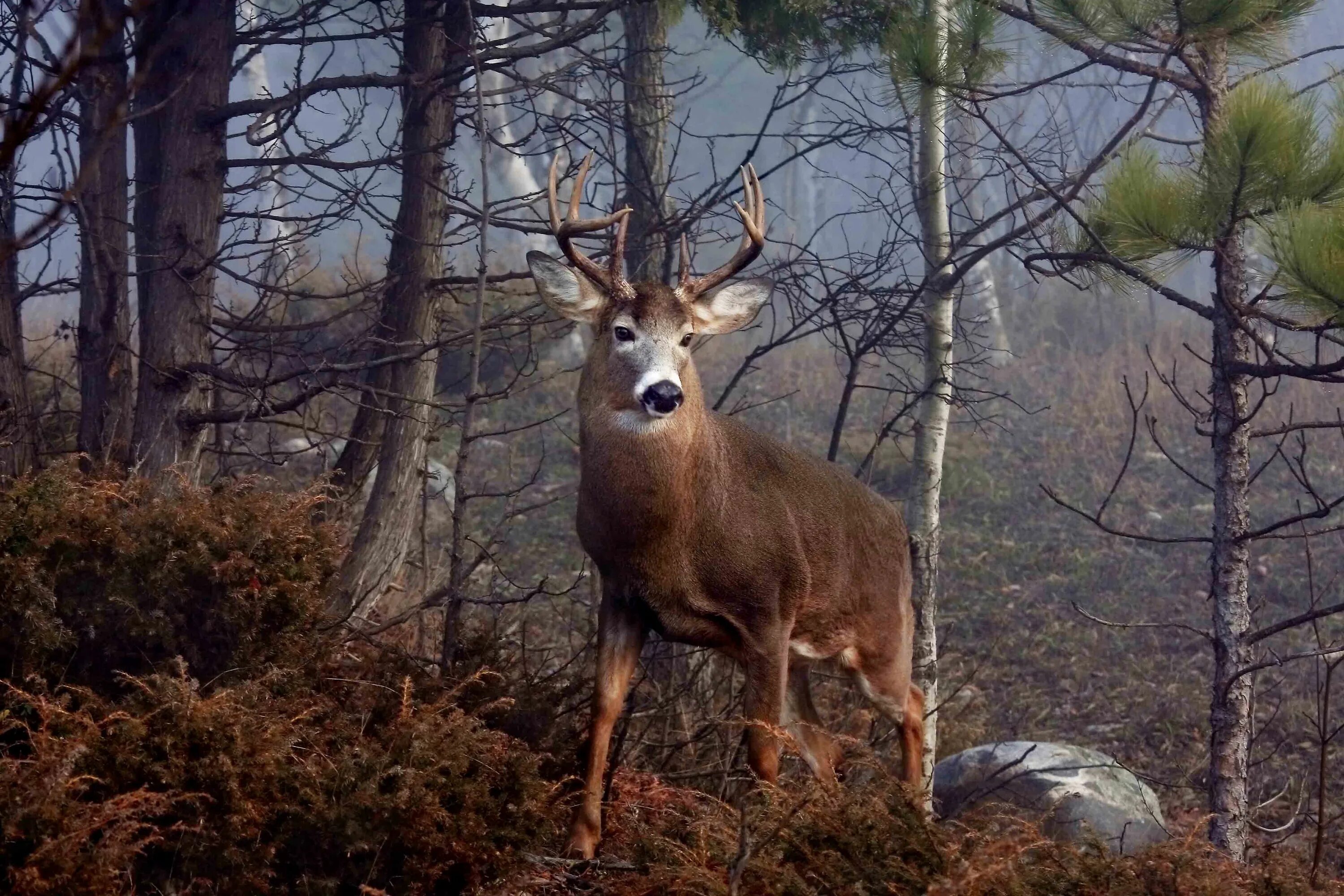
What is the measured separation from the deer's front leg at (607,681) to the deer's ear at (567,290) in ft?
3.66

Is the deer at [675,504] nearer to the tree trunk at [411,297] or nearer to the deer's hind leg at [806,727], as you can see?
the deer's hind leg at [806,727]

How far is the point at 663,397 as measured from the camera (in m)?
4.72

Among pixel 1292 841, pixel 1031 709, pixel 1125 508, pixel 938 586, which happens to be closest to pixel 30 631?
pixel 1292 841

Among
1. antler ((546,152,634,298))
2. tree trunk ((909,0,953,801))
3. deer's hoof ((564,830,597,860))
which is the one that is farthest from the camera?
tree trunk ((909,0,953,801))

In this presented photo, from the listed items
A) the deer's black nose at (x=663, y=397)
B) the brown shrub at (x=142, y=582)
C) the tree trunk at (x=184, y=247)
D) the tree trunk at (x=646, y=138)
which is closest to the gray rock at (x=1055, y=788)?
the tree trunk at (x=646, y=138)

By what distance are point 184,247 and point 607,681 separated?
3302mm

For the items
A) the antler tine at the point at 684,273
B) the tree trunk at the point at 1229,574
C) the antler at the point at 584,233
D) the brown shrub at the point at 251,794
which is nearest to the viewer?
the brown shrub at the point at 251,794

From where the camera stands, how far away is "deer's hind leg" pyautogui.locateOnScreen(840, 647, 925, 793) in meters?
6.03

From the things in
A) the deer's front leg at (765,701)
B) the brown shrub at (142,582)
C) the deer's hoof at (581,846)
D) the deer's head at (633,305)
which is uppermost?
the deer's head at (633,305)

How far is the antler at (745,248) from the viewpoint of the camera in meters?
5.11

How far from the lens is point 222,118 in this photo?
6680mm

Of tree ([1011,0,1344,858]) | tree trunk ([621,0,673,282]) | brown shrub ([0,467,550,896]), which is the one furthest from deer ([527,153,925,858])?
tree trunk ([621,0,673,282])

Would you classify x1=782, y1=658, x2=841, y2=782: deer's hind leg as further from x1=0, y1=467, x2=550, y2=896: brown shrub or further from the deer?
x1=0, y1=467, x2=550, y2=896: brown shrub

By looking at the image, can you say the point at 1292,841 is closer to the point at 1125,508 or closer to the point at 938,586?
the point at 938,586
